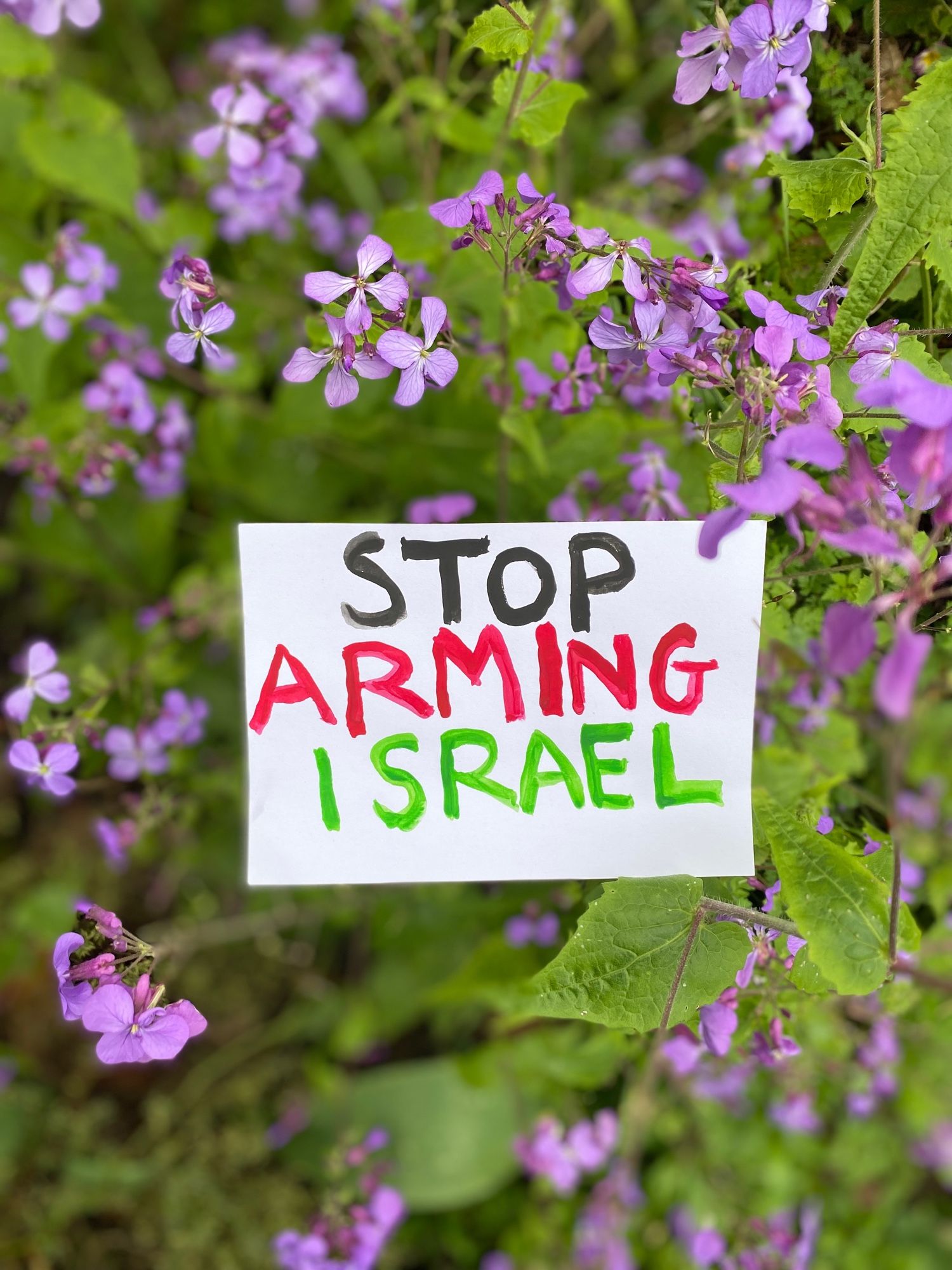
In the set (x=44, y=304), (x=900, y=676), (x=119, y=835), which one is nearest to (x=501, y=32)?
(x=900, y=676)

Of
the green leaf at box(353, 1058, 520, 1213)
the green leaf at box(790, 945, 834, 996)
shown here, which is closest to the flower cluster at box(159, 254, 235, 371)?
the green leaf at box(790, 945, 834, 996)

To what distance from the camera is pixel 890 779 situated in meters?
0.85

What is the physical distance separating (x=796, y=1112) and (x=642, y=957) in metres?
1.30

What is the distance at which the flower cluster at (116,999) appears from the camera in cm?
104

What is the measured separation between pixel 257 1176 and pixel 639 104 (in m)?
3.13

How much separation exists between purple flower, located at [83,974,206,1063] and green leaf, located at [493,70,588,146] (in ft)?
4.06

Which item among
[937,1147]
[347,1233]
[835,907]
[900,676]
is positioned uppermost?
[900,676]

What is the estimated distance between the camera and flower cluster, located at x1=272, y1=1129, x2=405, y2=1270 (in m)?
1.69

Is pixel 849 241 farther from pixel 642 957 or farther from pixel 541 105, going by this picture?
pixel 642 957

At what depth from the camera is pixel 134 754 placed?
1.65 meters

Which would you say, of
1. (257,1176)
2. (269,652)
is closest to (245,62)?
(269,652)

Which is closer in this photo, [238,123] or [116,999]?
[116,999]

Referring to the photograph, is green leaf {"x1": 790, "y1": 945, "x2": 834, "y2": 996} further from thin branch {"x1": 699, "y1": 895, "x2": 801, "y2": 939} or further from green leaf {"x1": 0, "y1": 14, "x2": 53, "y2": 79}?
green leaf {"x1": 0, "y1": 14, "x2": 53, "y2": 79}

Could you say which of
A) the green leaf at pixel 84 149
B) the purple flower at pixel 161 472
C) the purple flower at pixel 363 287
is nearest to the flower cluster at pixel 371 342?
the purple flower at pixel 363 287
